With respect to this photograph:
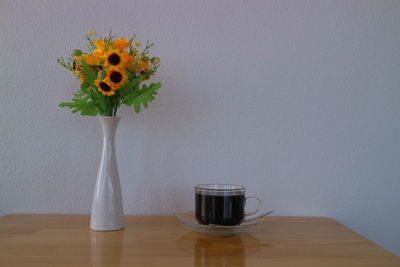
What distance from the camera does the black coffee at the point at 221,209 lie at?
680 millimetres

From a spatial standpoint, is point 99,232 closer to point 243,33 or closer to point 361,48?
point 243,33

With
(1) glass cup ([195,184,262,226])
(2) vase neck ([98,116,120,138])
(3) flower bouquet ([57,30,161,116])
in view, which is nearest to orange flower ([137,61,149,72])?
(3) flower bouquet ([57,30,161,116])

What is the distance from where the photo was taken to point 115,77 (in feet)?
2.21

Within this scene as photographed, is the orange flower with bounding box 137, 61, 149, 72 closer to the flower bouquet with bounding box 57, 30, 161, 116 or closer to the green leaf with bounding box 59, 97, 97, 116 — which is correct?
the flower bouquet with bounding box 57, 30, 161, 116

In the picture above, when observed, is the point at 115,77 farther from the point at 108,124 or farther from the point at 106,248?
the point at 106,248

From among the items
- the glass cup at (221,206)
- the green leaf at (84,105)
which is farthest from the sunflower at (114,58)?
the glass cup at (221,206)

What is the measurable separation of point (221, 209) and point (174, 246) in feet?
0.43

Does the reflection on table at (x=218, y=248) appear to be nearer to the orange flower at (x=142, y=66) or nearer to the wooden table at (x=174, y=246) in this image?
the wooden table at (x=174, y=246)

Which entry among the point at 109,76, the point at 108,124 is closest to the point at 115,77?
the point at 109,76

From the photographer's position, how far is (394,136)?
0.89 meters

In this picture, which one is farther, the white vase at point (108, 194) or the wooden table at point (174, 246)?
the white vase at point (108, 194)

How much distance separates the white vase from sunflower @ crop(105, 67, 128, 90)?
0.09m

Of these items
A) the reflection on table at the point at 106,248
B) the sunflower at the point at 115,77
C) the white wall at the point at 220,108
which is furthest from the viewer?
the white wall at the point at 220,108

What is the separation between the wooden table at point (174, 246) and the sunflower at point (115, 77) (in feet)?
1.07
